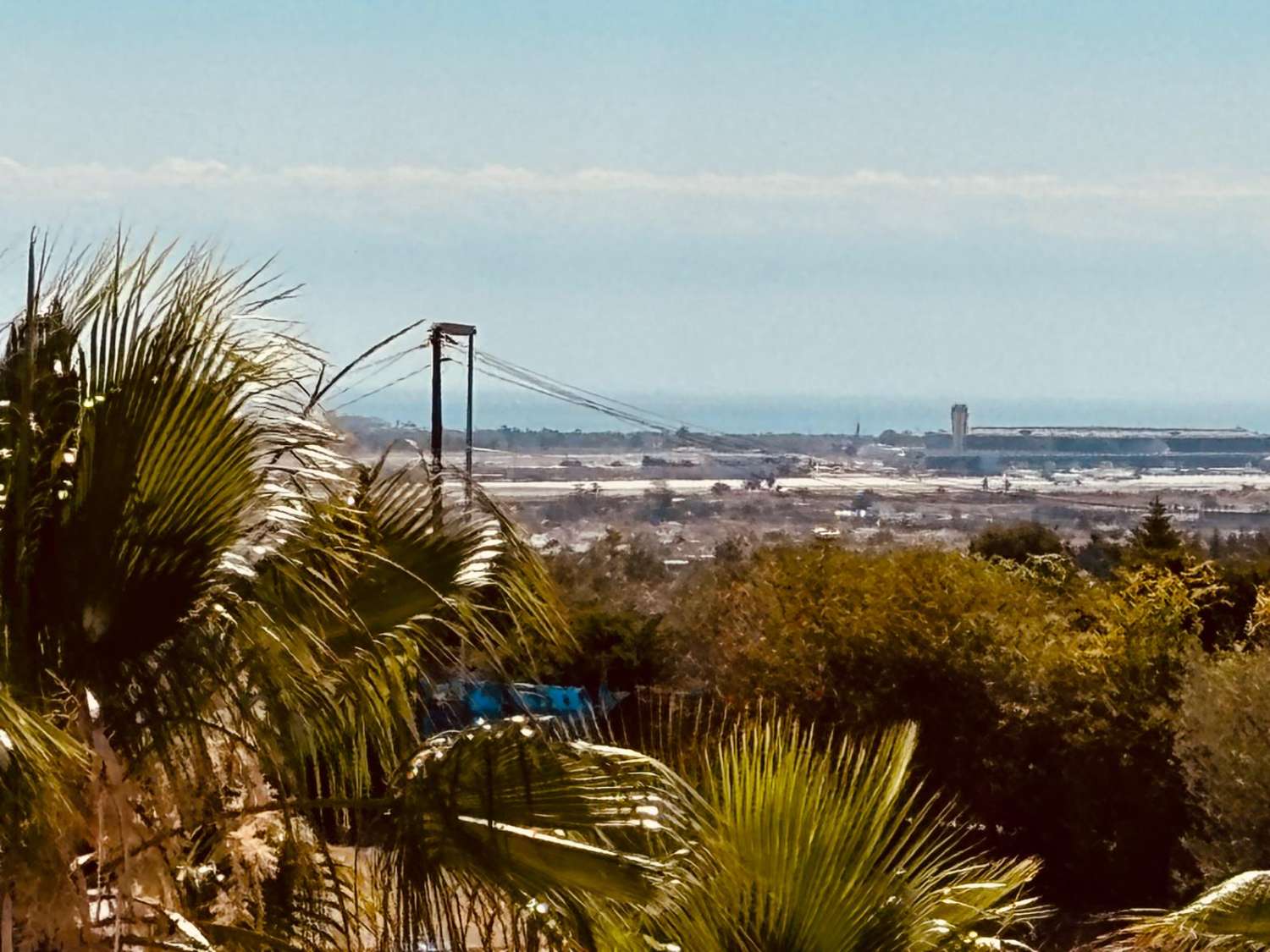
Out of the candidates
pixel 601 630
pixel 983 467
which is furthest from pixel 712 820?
pixel 983 467

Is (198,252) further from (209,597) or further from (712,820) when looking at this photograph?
(712,820)

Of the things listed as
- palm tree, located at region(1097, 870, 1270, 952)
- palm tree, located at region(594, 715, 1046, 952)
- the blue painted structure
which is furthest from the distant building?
the blue painted structure

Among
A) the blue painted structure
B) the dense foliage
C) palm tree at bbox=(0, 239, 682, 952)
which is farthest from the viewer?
the dense foliage

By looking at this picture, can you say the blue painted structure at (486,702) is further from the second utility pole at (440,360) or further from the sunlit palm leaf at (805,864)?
the second utility pole at (440,360)

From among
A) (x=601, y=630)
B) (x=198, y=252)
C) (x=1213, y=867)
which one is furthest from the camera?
(x=601, y=630)

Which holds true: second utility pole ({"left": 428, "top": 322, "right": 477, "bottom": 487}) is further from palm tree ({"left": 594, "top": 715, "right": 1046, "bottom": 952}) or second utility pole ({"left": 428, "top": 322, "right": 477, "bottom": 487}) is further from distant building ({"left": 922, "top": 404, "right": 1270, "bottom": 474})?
distant building ({"left": 922, "top": 404, "right": 1270, "bottom": 474})
